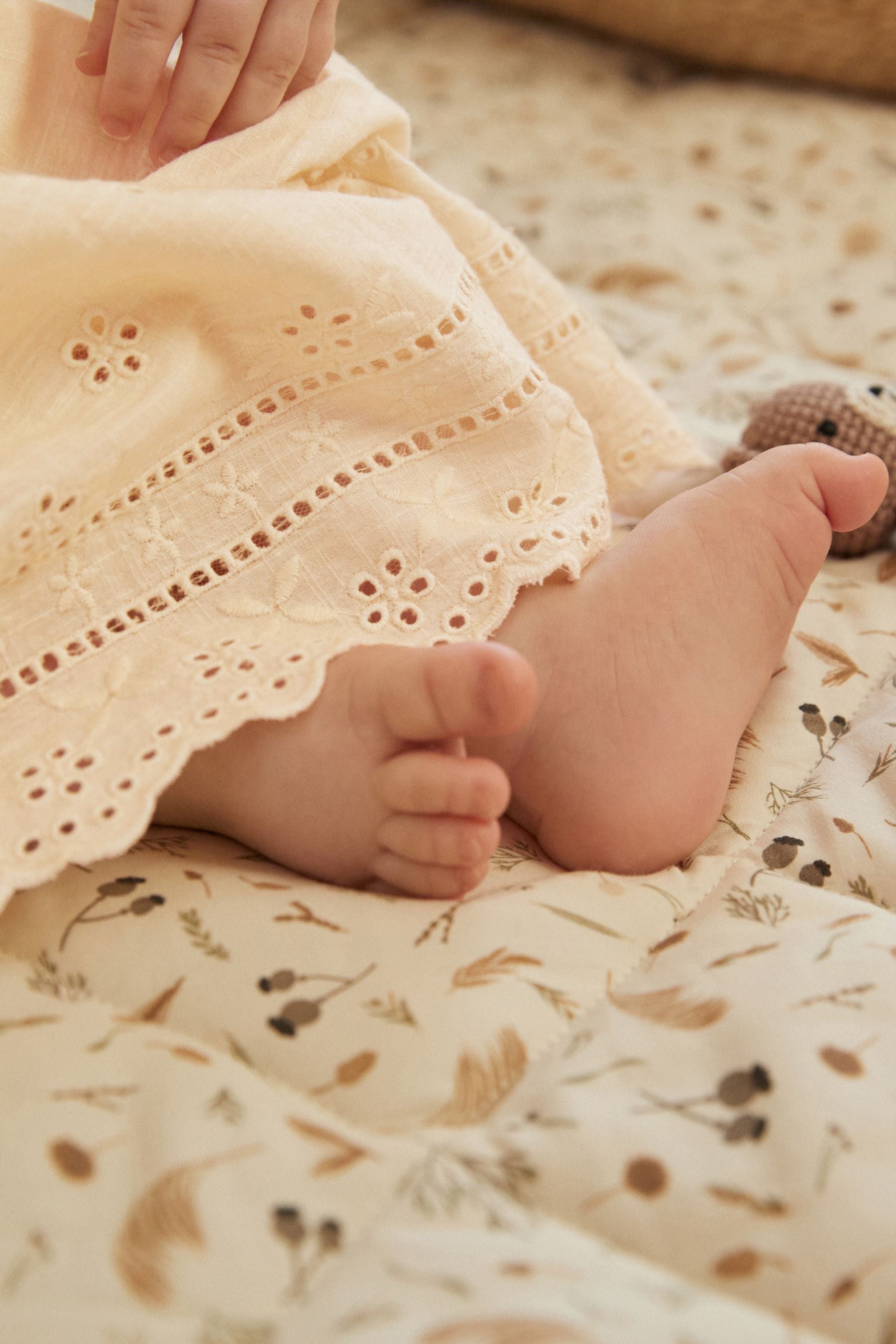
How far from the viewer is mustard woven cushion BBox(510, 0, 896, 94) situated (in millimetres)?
1619

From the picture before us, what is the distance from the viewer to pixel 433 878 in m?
0.54

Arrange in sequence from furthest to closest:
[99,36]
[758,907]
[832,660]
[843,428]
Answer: [843,428] < [832,660] < [99,36] < [758,907]

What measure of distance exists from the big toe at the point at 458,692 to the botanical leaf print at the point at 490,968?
0.10m

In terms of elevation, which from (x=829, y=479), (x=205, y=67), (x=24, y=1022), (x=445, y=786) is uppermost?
(x=205, y=67)

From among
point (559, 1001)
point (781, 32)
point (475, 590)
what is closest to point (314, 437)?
point (475, 590)

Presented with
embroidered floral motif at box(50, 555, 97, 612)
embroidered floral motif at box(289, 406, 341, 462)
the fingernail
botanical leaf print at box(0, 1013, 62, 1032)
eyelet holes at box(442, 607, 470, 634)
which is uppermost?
the fingernail

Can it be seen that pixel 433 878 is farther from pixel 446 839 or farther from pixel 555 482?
pixel 555 482

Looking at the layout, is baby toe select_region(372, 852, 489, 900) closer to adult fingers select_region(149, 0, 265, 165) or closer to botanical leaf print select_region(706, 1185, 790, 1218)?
botanical leaf print select_region(706, 1185, 790, 1218)

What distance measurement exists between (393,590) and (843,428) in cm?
46

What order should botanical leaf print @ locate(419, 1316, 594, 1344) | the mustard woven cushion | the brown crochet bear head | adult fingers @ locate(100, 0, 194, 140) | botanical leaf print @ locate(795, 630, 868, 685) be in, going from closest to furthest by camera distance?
botanical leaf print @ locate(419, 1316, 594, 1344) → adult fingers @ locate(100, 0, 194, 140) → botanical leaf print @ locate(795, 630, 868, 685) → the brown crochet bear head → the mustard woven cushion

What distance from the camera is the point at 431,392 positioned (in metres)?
0.66

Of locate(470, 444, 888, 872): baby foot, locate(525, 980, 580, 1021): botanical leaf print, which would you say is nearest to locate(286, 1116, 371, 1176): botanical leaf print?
locate(525, 980, 580, 1021): botanical leaf print

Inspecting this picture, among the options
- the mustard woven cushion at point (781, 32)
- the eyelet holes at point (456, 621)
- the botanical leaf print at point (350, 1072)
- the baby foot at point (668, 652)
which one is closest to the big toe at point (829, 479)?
the baby foot at point (668, 652)

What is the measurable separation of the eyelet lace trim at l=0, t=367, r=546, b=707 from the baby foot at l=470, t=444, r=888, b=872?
11 centimetres
